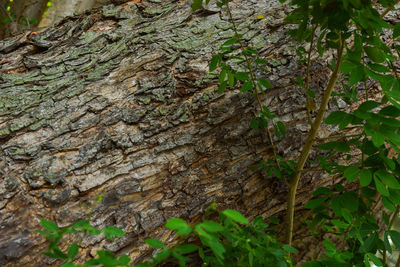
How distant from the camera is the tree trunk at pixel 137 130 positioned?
1528mm

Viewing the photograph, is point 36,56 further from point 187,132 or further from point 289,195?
point 289,195

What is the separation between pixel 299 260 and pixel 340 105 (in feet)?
3.57

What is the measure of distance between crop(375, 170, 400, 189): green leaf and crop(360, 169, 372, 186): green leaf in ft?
0.12

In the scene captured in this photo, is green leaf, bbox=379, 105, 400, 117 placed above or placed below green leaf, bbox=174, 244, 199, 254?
above

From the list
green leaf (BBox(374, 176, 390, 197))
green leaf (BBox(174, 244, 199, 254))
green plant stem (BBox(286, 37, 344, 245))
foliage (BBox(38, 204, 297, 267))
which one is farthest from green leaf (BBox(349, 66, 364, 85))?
green leaf (BBox(174, 244, 199, 254))

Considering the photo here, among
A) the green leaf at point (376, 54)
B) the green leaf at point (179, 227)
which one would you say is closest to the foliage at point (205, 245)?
Answer: the green leaf at point (179, 227)

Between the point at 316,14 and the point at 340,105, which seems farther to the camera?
the point at 340,105

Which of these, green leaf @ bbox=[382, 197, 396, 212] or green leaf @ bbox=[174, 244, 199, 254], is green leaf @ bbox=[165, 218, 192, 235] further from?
green leaf @ bbox=[382, 197, 396, 212]

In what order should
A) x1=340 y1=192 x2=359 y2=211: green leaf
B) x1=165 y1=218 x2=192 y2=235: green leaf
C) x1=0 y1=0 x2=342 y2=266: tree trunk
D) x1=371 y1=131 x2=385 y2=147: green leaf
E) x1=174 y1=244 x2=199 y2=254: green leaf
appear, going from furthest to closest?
x1=0 y1=0 x2=342 y2=266: tree trunk → x1=340 y1=192 x2=359 y2=211: green leaf → x1=371 y1=131 x2=385 y2=147: green leaf → x1=174 y1=244 x2=199 y2=254: green leaf → x1=165 y1=218 x2=192 y2=235: green leaf

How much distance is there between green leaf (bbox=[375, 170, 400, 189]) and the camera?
1233 mm

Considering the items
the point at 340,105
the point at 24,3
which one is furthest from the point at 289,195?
the point at 24,3

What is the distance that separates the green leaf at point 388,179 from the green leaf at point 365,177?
4 centimetres

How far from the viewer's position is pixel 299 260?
7.54 ft

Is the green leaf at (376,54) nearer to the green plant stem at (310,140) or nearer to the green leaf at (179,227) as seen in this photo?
the green plant stem at (310,140)
